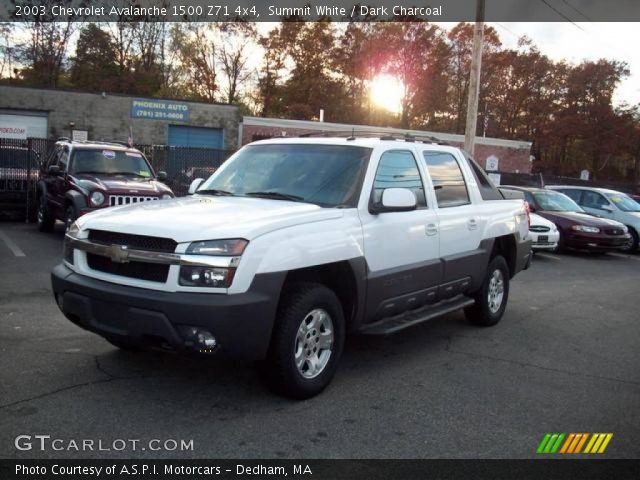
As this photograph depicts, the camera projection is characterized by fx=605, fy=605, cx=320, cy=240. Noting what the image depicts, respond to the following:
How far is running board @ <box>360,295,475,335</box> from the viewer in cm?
496

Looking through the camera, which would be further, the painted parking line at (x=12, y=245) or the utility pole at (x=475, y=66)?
the utility pole at (x=475, y=66)

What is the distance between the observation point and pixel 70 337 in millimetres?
5586

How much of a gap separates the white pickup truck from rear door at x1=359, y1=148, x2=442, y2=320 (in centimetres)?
2

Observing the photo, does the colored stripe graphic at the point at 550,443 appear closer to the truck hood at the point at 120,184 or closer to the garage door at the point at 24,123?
the truck hood at the point at 120,184

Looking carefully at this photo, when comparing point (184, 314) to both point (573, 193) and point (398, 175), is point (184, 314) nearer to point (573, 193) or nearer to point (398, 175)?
point (398, 175)

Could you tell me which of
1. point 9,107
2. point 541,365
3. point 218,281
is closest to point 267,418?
point 218,281

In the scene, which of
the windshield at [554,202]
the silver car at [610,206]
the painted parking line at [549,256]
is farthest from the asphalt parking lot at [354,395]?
the silver car at [610,206]

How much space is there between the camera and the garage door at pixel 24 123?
32875 mm

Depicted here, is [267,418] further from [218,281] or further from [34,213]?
[34,213]

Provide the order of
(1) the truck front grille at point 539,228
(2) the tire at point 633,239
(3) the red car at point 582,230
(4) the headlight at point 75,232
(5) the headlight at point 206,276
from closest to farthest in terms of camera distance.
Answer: (5) the headlight at point 206,276 → (4) the headlight at point 75,232 → (1) the truck front grille at point 539,228 → (3) the red car at point 582,230 → (2) the tire at point 633,239

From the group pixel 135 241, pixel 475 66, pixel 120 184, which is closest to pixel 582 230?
pixel 475 66

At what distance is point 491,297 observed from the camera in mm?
7004

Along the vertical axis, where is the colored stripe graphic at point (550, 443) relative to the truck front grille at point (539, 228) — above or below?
below

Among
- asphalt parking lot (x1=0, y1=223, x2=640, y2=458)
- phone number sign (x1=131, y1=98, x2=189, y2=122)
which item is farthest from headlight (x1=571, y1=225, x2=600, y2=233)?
phone number sign (x1=131, y1=98, x2=189, y2=122)
